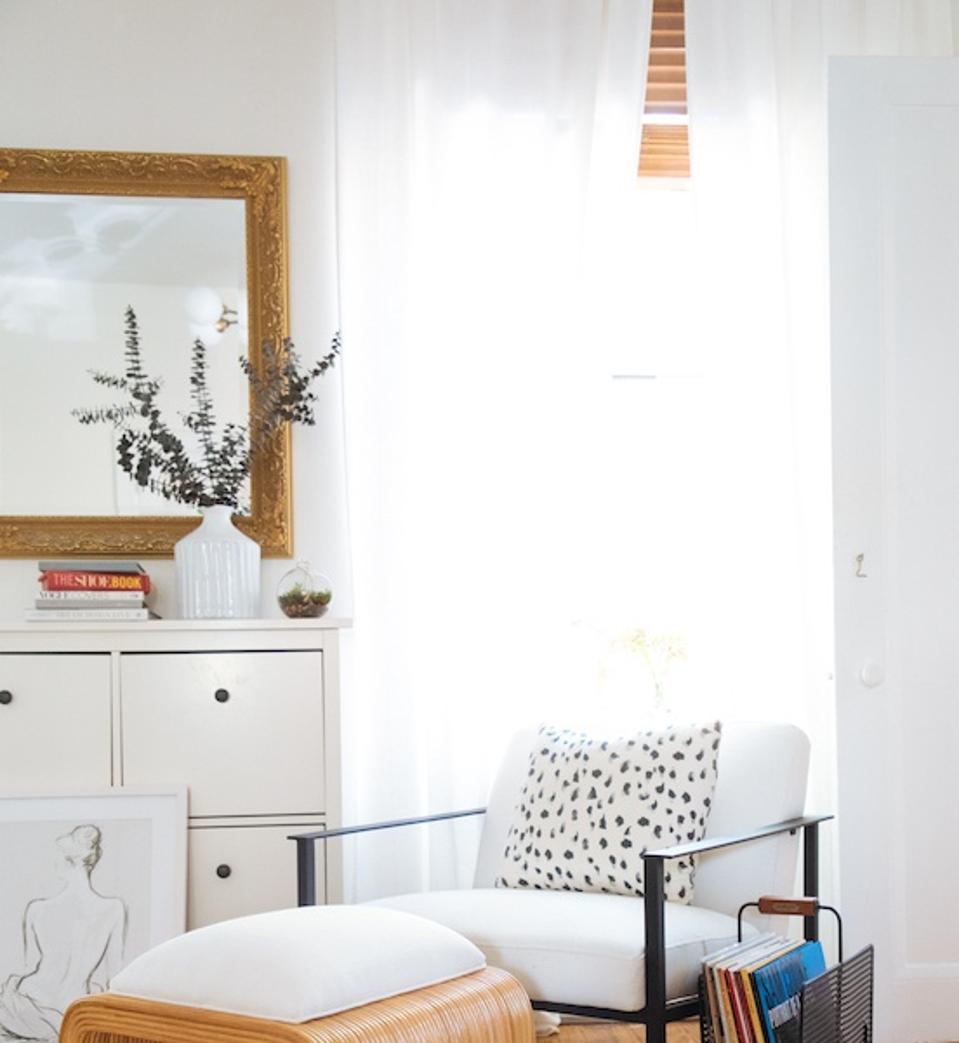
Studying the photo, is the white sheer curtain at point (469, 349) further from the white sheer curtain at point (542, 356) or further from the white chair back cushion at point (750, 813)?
the white chair back cushion at point (750, 813)

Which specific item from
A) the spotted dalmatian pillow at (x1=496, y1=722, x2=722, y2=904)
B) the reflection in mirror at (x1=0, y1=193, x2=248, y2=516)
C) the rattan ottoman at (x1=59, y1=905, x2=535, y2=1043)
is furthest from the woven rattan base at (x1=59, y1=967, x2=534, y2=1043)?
the reflection in mirror at (x1=0, y1=193, x2=248, y2=516)

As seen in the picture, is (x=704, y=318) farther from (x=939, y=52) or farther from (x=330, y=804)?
(x=330, y=804)

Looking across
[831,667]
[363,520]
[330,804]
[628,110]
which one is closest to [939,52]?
[628,110]

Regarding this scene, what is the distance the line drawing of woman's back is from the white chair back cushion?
75cm

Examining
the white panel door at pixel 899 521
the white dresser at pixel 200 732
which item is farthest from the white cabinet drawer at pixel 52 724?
the white panel door at pixel 899 521

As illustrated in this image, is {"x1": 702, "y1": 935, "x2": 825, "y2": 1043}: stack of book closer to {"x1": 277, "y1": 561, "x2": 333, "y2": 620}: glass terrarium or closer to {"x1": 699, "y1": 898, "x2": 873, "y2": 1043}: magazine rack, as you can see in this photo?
{"x1": 699, "y1": 898, "x2": 873, "y2": 1043}: magazine rack

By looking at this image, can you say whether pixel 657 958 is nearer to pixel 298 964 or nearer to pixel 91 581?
pixel 298 964

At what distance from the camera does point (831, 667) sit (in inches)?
144

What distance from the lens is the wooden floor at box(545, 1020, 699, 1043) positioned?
11.1 feet

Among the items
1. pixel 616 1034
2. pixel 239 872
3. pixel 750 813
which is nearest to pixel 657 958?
pixel 750 813

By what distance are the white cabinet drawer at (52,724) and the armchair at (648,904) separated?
0.50 metres

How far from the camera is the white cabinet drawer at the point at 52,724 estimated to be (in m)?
3.08

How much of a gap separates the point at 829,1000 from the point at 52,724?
1.57 meters

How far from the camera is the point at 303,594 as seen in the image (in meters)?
3.31
